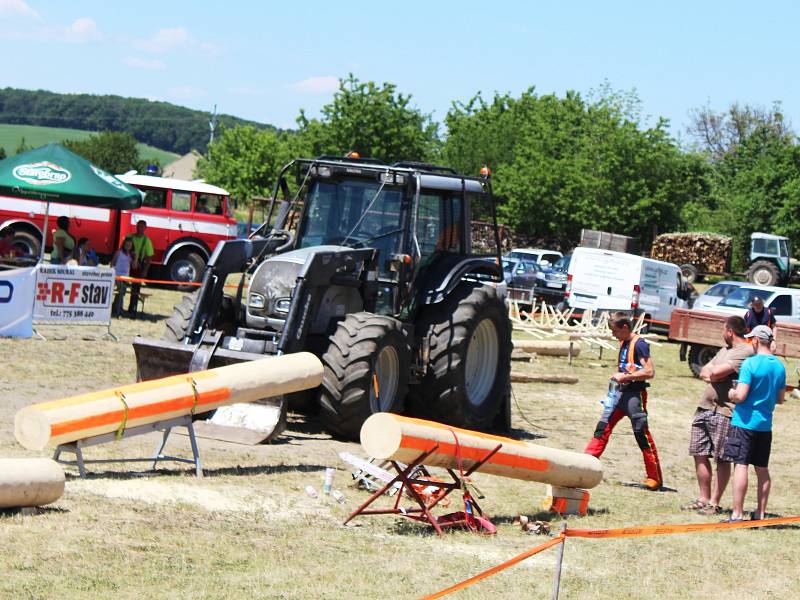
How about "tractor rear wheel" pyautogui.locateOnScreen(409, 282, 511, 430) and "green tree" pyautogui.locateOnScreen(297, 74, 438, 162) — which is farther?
"green tree" pyautogui.locateOnScreen(297, 74, 438, 162)

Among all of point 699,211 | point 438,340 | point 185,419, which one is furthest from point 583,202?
point 185,419

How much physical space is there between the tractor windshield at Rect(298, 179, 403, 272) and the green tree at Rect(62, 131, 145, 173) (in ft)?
245

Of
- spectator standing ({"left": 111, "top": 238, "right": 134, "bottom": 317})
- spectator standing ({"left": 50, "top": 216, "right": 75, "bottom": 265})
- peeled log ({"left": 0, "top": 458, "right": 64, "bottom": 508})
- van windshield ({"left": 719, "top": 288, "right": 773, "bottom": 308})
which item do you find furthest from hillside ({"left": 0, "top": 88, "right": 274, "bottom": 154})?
peeled log ({"left": 0, "top": 458, "right": 64, "bottom": 508})

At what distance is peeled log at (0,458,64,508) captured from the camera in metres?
7.09

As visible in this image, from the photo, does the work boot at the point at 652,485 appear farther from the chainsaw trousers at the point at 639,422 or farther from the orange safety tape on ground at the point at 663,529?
the orange safety tape on ground at the point at 663,529

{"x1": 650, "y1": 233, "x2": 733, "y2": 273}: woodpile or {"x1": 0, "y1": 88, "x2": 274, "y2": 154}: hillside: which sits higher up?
{"x1": 0, "y1": 88, "x2": 274, "y2": 154}: hillside

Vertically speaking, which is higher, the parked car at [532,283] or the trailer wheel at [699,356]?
the parked car at [532,283]

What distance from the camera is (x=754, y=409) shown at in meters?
9.41

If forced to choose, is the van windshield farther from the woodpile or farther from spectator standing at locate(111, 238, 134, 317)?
the woodpile

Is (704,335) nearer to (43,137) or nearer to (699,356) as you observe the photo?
(699,356)

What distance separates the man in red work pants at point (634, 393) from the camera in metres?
10.8

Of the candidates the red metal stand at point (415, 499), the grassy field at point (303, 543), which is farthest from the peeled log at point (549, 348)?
the red metal stand at point (415, 499)

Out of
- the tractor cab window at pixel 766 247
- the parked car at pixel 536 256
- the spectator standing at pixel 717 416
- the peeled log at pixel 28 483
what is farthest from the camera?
the tractor cab window at pixel 766 247

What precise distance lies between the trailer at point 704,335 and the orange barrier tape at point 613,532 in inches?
462
